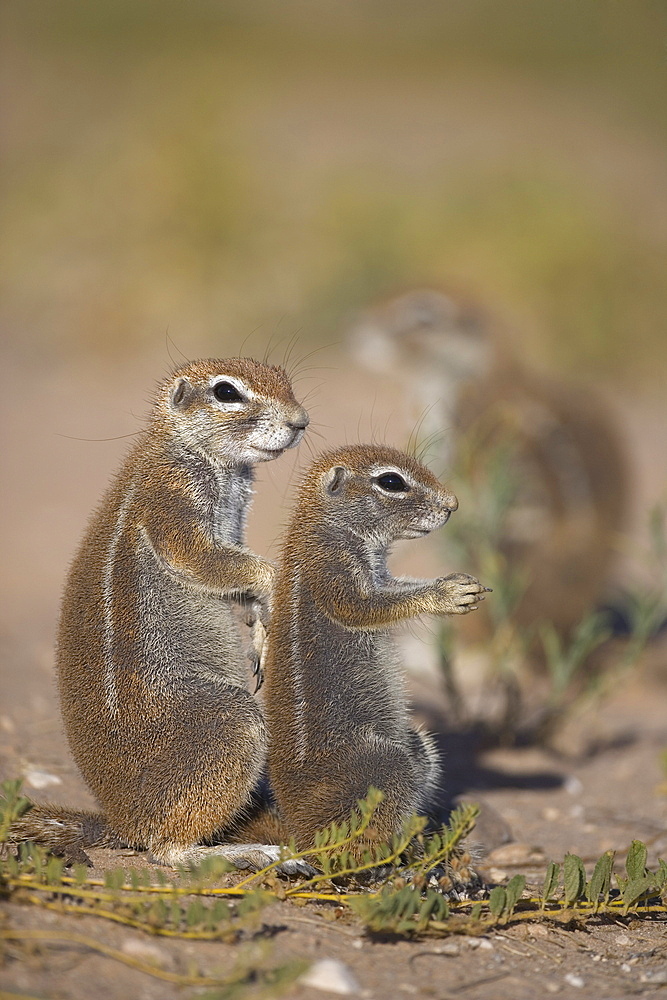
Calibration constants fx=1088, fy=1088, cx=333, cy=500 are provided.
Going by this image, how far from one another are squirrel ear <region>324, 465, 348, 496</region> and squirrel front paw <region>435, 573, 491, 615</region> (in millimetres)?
552

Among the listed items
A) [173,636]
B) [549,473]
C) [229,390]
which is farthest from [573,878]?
[549,473]

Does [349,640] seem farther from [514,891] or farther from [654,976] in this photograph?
[654,976]

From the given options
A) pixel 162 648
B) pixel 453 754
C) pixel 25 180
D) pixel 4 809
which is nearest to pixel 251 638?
pixel 162 648

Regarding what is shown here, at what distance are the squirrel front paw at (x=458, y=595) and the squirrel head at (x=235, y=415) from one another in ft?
2.76

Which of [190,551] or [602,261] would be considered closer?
[190,551]

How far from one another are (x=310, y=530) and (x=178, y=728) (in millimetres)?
931

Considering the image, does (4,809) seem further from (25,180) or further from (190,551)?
(25,180)

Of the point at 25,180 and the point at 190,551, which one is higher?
the point at 25,180

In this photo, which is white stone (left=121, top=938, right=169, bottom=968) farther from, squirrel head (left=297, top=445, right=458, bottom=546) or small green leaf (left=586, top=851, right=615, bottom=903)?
squirrel head (left=297, top=445, right=458, bottom=546)

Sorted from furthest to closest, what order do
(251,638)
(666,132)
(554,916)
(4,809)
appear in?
1. (666,132)
2. (251,638)
3. (554,916)
4. (4,809)

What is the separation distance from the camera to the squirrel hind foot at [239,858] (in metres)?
3.77

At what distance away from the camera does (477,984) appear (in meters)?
3.33

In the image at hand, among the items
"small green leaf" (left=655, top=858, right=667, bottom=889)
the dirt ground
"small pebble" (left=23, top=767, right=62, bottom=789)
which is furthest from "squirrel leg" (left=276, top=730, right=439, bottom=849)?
"small pebble" (left=23, top=767, right=62, bottom=789)

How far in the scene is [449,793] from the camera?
17.9 feet
